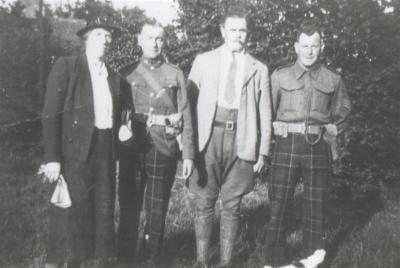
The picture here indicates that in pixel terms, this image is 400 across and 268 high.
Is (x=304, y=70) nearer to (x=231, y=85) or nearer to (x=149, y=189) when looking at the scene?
(x=231, y=85)

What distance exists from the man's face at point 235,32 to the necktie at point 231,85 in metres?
0.16

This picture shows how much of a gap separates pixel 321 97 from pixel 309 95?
0.12 metres

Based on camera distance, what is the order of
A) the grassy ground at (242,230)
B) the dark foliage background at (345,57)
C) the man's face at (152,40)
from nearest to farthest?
the man's face at (152,40) → the grassy ground at (242,230) → the dark foliage background at (345,57)

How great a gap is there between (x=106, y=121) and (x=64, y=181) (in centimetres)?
58

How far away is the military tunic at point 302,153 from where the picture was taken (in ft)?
15.4

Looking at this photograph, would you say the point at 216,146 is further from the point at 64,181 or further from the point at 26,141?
the point at 26,141

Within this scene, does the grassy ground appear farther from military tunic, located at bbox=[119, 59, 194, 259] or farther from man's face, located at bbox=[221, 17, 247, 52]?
man's face, located at bbox=[221, 17, 247, 52]

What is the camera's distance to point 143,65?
4602mm

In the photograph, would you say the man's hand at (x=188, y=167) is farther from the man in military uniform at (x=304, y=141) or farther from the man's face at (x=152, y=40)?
the man's face at (x=152, y=40)

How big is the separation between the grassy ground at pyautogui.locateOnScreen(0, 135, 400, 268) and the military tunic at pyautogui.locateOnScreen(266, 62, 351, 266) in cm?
51

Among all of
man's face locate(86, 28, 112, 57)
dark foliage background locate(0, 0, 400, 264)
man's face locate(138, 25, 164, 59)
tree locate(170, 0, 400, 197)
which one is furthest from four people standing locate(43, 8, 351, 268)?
tree locate(170, 0, 400, 197)

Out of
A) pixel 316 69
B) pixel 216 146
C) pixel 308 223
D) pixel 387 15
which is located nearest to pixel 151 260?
pixel 216 146

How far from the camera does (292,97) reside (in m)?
4.71

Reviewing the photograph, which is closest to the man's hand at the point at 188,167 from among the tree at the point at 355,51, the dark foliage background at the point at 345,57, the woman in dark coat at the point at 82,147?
the woman in dark coat at the point at 82,147
